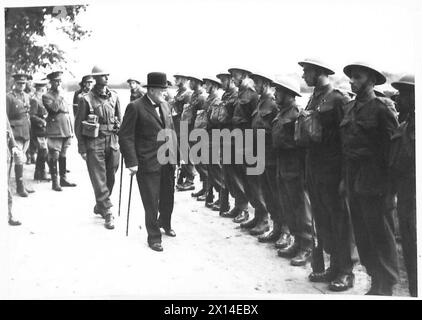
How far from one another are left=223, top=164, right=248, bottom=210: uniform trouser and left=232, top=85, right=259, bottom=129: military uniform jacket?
44 centimetres

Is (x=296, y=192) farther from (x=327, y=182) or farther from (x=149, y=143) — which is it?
(x=149, y=143)

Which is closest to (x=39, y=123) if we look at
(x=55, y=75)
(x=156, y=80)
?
(x=55, y=75)

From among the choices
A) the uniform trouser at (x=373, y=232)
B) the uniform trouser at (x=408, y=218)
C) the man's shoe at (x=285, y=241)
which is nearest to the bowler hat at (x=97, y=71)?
the man's shoe at (x=285, y=241)

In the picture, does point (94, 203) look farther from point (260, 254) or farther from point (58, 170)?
point (260, 254)

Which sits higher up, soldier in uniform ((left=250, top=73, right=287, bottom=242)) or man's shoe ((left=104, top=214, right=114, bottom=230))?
soldier in uniform ((left=250, top=73, right=287, bottom=242))

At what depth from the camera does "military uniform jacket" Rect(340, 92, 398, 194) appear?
386 centimetres

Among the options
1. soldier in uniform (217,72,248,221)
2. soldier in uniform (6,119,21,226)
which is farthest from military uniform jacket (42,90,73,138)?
Answer: soldier in uniform (217,72,248,221)

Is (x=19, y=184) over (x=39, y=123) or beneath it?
beneath

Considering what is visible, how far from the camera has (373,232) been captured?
159 inches

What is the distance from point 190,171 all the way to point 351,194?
1.84 metres

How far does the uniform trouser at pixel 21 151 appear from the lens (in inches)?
205

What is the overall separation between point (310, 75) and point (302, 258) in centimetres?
170

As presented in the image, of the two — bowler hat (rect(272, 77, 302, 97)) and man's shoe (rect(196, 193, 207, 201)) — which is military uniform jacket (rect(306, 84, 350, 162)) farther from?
man's shoe (rect(196, 193, 207, 201))
